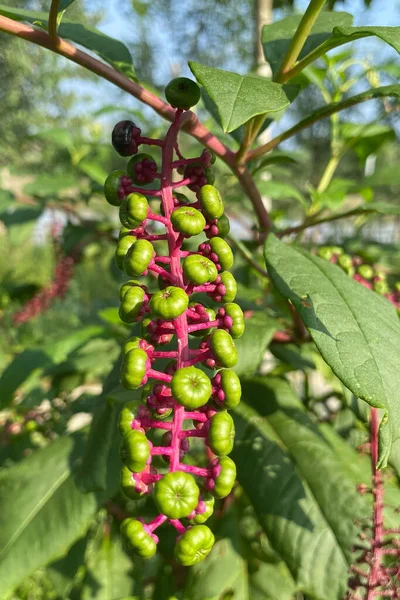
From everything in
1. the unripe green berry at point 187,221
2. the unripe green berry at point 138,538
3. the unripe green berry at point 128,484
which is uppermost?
the unripe green berry at point 187,221

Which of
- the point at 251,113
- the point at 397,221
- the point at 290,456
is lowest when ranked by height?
the point at 290,456

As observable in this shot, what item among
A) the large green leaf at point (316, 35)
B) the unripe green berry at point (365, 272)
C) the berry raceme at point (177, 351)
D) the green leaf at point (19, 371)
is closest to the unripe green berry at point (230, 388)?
the berry raceme at point (177, 351)

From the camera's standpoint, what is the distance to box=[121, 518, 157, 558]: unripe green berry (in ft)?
1.94

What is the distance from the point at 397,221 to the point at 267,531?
11729mm

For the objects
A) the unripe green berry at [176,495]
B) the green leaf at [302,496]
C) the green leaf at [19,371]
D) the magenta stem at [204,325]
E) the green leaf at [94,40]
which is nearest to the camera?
the unripe green berry at [176,495]

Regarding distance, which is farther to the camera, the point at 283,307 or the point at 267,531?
the point at 283,307

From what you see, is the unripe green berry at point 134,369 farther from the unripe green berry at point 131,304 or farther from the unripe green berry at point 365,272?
the unripe green berry at point 365,272

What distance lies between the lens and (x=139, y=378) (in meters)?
0.60

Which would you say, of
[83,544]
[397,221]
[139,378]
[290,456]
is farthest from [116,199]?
[397,221]

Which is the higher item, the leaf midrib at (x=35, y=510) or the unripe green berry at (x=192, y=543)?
the unripe green berry at (x=192, y=543)

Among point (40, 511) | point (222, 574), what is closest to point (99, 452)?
point (40, 511)

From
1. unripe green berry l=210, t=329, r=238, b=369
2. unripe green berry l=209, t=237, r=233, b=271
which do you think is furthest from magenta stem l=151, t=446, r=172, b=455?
unripe green berry l=209, t=237, r=233, b=271

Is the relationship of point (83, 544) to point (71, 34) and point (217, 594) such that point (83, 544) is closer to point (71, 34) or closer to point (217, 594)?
point (217, 594)

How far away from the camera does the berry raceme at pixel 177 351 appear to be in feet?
1.90
